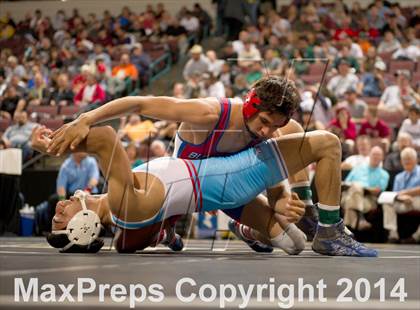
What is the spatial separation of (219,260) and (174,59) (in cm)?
989

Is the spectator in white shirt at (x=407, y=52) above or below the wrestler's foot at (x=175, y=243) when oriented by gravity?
above

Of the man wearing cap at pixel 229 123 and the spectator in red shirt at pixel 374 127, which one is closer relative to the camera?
the man wearing cap at pixel 229 123

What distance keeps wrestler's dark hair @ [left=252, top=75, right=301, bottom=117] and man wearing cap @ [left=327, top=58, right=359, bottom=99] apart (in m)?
6.18

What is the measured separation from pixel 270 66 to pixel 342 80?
2.81 ft

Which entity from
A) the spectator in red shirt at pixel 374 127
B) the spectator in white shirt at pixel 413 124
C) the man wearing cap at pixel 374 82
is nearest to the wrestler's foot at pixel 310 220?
the spectator in white shirt at pixel 413 124

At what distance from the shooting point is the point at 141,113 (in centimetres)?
367

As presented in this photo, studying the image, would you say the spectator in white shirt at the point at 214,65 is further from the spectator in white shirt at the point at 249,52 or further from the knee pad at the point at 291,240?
the knee pad at the point at 291,240

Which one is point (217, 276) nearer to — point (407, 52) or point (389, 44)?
point (407, 52)

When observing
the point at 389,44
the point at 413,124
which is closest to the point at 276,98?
the point at 413,124

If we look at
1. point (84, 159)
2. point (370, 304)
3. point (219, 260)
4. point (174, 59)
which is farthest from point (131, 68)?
point (370, 304)

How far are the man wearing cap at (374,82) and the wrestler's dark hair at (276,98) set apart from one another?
6.39 m

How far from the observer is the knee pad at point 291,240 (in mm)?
4387

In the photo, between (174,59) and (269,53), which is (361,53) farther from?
(174,59)

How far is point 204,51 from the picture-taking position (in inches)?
533
